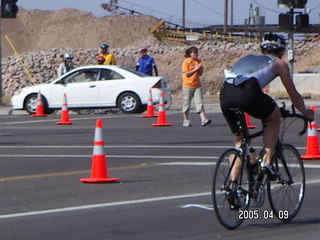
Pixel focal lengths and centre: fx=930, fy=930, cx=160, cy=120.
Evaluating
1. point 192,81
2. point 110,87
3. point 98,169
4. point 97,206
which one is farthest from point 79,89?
point 97,206

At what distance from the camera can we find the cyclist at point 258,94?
27.5ft

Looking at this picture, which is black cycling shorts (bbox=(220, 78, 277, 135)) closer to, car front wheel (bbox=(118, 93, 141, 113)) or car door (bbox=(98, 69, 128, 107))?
car front wheel (bbox=(118, 93, 141, 113))

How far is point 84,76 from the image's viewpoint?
2661cm

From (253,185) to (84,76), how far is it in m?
18.3

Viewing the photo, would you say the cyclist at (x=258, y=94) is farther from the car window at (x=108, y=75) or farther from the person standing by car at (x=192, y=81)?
the car window at (x=108, y=75)

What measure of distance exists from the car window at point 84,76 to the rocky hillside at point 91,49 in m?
17.9

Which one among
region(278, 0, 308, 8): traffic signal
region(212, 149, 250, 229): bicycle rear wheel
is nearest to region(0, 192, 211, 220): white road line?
region(212, 149, 250, 229): bicycle rear wheel

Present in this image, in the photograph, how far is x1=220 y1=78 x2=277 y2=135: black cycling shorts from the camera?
838 centimetres

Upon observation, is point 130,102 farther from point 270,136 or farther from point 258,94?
point 258,94

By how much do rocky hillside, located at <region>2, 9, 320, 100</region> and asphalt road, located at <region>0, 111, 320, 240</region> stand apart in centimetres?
2717

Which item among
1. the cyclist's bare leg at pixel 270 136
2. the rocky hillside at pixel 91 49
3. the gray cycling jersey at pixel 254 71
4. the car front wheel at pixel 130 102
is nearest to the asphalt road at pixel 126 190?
the cyclist's bare leg at pixel 270 136

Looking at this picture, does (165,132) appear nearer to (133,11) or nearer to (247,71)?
(247,71)

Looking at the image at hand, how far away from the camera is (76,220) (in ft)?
30.2

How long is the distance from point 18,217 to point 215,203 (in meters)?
2.24
